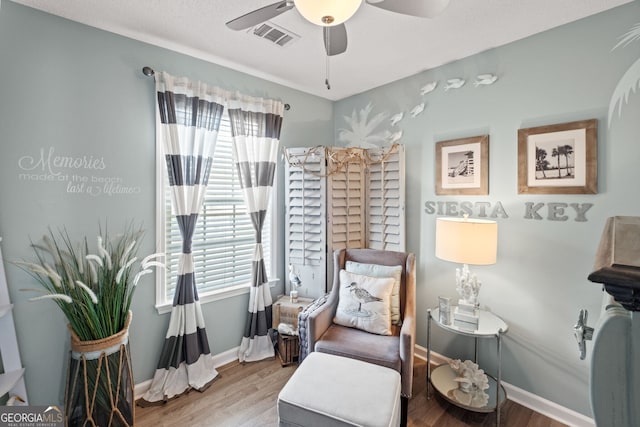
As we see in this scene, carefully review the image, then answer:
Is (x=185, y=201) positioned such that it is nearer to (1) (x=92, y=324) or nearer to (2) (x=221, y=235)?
(2) (x=221, y=235)

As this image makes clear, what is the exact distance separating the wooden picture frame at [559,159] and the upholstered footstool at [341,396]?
64.8 inches

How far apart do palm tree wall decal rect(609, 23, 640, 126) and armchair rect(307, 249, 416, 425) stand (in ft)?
5.23

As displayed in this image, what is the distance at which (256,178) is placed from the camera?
106 inches

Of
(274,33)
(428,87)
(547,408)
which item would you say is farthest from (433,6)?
(547,408)

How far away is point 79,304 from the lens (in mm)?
1659

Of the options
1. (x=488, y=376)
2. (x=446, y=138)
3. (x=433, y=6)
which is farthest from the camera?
(x=446, y=138)

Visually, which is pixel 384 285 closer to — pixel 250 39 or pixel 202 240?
pixel 202 240

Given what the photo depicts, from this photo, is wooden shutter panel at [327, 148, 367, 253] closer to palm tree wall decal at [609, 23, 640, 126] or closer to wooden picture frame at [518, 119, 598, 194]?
wooden picture frame at [518, 119, 598, 194]

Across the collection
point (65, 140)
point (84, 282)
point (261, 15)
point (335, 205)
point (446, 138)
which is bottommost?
point (84, 282)

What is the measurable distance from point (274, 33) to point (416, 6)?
1.07 m

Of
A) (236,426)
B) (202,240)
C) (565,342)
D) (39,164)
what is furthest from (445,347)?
(39,164)

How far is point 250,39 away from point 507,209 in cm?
233

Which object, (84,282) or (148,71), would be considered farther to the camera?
(148,71)

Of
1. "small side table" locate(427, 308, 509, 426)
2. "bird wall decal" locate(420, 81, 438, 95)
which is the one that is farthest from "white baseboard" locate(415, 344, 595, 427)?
"bird wall decal" locate(420, 81, 438, 95)
